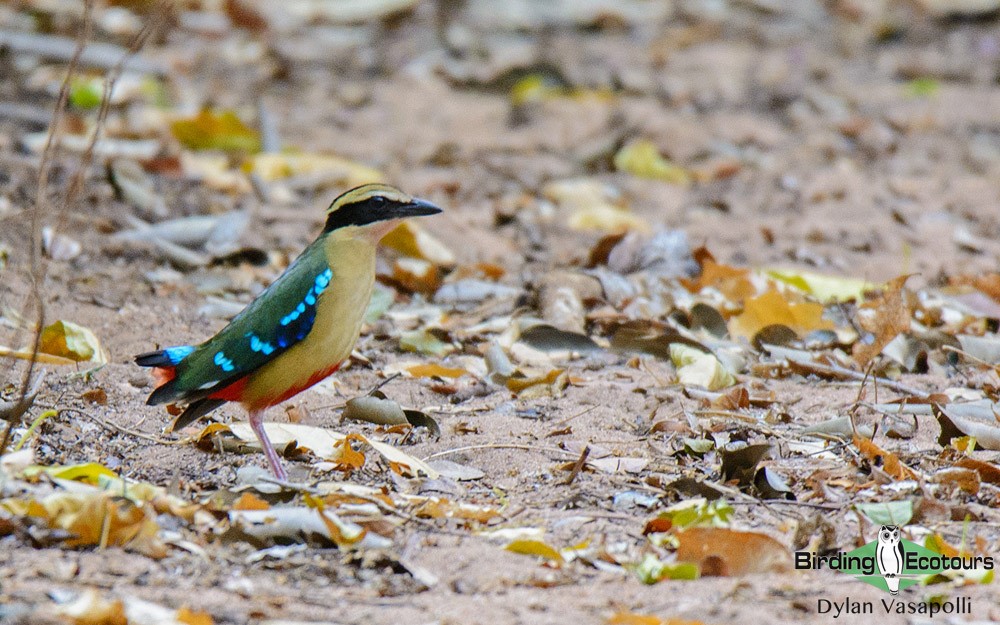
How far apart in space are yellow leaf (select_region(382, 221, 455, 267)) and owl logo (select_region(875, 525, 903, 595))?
154 inches

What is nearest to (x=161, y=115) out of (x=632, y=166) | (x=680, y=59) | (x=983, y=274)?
(x=632, y=166)

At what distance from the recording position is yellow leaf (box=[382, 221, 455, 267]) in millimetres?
7203

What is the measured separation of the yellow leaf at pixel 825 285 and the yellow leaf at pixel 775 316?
0.50 m

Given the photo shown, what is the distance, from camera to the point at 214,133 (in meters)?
9.35

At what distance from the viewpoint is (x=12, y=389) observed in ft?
15.5

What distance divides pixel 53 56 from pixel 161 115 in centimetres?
131

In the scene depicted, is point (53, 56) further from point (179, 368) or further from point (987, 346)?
point (987, 346)

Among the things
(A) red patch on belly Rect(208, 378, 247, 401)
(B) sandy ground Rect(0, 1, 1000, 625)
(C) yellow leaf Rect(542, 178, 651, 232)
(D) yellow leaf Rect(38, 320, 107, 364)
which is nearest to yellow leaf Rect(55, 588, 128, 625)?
(B) sandy ground Rect(0, 1, 1000, 625)

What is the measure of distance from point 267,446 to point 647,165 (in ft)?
18.8

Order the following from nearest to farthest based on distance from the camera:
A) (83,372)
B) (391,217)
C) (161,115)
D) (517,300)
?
(391,217), (83,372), (517,300), (161,115)

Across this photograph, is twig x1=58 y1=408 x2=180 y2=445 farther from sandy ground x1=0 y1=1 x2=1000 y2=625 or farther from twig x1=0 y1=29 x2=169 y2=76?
twig x1=0 y1=29 x2=169 y2=76

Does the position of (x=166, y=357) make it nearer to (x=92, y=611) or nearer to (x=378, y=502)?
(x=378, y=502)

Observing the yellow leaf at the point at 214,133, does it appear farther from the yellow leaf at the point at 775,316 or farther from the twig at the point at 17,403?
the twig at the point at 17,403

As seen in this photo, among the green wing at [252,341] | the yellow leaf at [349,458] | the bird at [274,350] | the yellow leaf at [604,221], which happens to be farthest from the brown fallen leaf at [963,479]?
the yellow leaf at [604,221]
